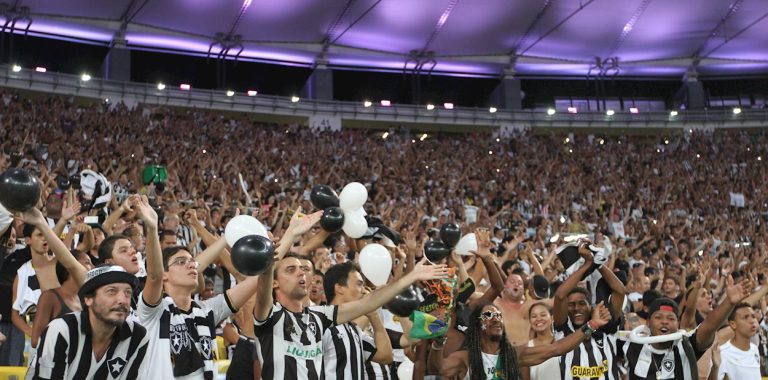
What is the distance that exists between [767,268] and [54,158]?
12733 millimetres

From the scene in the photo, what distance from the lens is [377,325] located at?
5.43m

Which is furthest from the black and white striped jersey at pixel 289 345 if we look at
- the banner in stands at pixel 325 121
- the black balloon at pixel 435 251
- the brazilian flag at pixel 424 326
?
the banner in stands at pixel 325 121

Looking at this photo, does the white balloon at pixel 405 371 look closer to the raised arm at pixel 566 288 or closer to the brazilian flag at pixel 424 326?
the brazilian flag at pixel 424 326

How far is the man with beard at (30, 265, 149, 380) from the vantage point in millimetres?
3771

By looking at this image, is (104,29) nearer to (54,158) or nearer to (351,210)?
(54,158)

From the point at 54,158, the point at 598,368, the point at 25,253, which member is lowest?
the point at 598,368

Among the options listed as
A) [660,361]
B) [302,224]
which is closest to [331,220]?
[302,224]

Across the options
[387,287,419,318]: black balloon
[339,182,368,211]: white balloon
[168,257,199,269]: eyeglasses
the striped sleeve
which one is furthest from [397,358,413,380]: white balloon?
the striped sleeve

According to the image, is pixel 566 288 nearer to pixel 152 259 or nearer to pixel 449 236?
pixel 449 236

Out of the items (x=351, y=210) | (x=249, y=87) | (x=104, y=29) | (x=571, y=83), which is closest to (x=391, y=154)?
(x=249, y=87)

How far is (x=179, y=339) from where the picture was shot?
4.41 meters

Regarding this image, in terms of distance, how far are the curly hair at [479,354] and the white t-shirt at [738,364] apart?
2.20m

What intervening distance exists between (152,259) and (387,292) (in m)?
1.36

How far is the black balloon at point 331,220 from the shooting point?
5258mm
